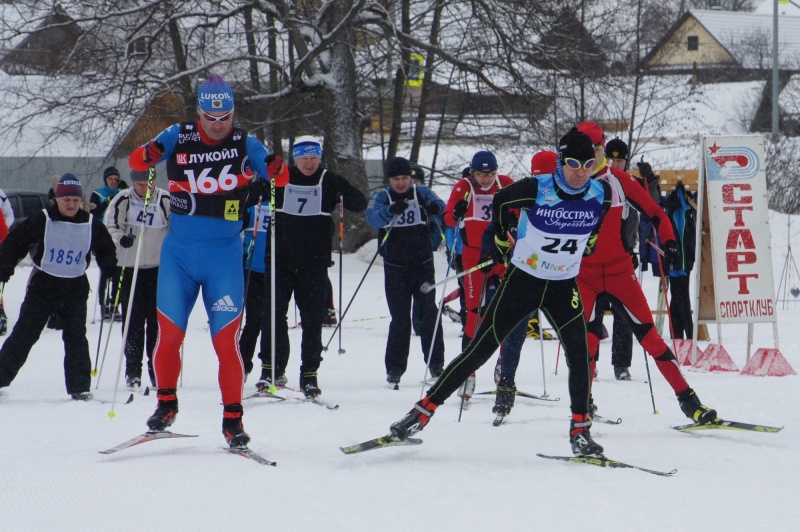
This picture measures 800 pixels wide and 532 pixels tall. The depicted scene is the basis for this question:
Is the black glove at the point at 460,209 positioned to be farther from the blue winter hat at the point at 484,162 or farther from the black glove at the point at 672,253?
the black glove at the point at 672,253

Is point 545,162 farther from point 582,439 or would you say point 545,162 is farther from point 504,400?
point 582,439

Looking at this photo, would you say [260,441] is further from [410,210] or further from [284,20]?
[284,20]

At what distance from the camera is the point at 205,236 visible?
5.31m

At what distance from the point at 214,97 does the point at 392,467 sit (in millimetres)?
2227

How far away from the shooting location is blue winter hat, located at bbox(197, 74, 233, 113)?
5273 millimetres

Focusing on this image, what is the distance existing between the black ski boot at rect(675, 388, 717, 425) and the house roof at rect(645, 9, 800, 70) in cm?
4414

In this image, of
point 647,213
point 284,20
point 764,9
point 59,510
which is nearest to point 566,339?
point 647,213

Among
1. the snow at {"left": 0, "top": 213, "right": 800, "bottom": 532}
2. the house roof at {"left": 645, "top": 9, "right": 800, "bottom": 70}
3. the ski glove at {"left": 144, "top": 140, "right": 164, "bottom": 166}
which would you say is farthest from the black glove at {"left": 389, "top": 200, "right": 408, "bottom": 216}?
the house roof at {"left": 645, "top": 9, "right": 800, "bottom": 70}

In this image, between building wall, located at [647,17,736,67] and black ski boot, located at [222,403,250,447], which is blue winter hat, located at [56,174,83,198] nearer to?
black ski boot, located at [222,403,250,447]

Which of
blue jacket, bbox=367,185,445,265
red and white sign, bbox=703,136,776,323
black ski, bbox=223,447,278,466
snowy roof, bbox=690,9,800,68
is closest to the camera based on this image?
black ski, bbox=223,447,278,466

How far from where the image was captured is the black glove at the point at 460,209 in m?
7.26

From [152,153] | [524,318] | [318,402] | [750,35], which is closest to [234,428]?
[152,153]

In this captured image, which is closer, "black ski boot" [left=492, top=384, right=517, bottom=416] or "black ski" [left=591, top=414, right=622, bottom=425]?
"black ski" [left=591, top=414, right=622, bottom=425]

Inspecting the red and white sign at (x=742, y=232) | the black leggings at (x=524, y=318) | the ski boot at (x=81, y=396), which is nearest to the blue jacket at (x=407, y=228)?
the ski boot at (x=81, y=396)
